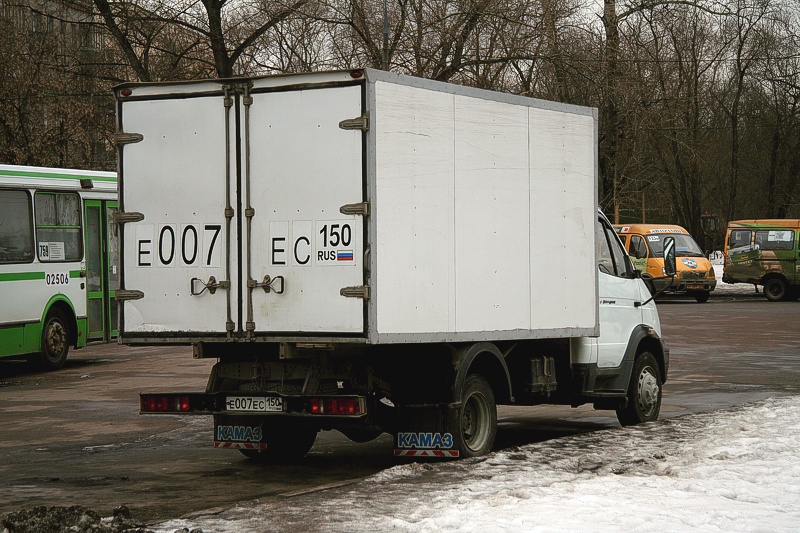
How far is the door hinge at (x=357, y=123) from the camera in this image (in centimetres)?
812

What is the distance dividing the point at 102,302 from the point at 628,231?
2144cm

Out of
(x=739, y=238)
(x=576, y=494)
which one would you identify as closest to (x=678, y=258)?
(x=739, y=238)

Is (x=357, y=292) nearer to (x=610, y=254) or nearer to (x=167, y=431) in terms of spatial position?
(x=610, y=254)

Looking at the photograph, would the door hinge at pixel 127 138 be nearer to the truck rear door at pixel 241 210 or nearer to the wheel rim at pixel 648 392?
the truck rear door at pixel 241 210

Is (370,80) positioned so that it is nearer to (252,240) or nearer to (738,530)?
(252,240)

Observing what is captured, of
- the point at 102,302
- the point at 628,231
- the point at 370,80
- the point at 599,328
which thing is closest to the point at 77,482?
the point at 370,80

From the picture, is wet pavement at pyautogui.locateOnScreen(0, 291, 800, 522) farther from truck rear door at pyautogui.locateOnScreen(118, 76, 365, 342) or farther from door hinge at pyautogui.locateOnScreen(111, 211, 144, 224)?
door hinge at pyautogui.locateOnScreen(111, 211, 144, 224)

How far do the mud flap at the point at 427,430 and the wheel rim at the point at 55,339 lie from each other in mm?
11026

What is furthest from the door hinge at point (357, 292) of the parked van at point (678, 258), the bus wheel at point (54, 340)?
the parked van at point (678, 258)

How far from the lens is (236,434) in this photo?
941 centimetres

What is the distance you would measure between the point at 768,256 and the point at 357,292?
31181 mm

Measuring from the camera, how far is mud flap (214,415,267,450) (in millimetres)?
9391

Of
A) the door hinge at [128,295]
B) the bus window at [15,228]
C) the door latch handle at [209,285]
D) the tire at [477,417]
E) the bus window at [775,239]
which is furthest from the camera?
the bus window at [775,239]

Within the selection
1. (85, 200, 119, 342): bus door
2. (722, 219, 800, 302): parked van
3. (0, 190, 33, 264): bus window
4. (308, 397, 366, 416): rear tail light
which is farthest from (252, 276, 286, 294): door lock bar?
(722, 219, 800, 302): parked van
